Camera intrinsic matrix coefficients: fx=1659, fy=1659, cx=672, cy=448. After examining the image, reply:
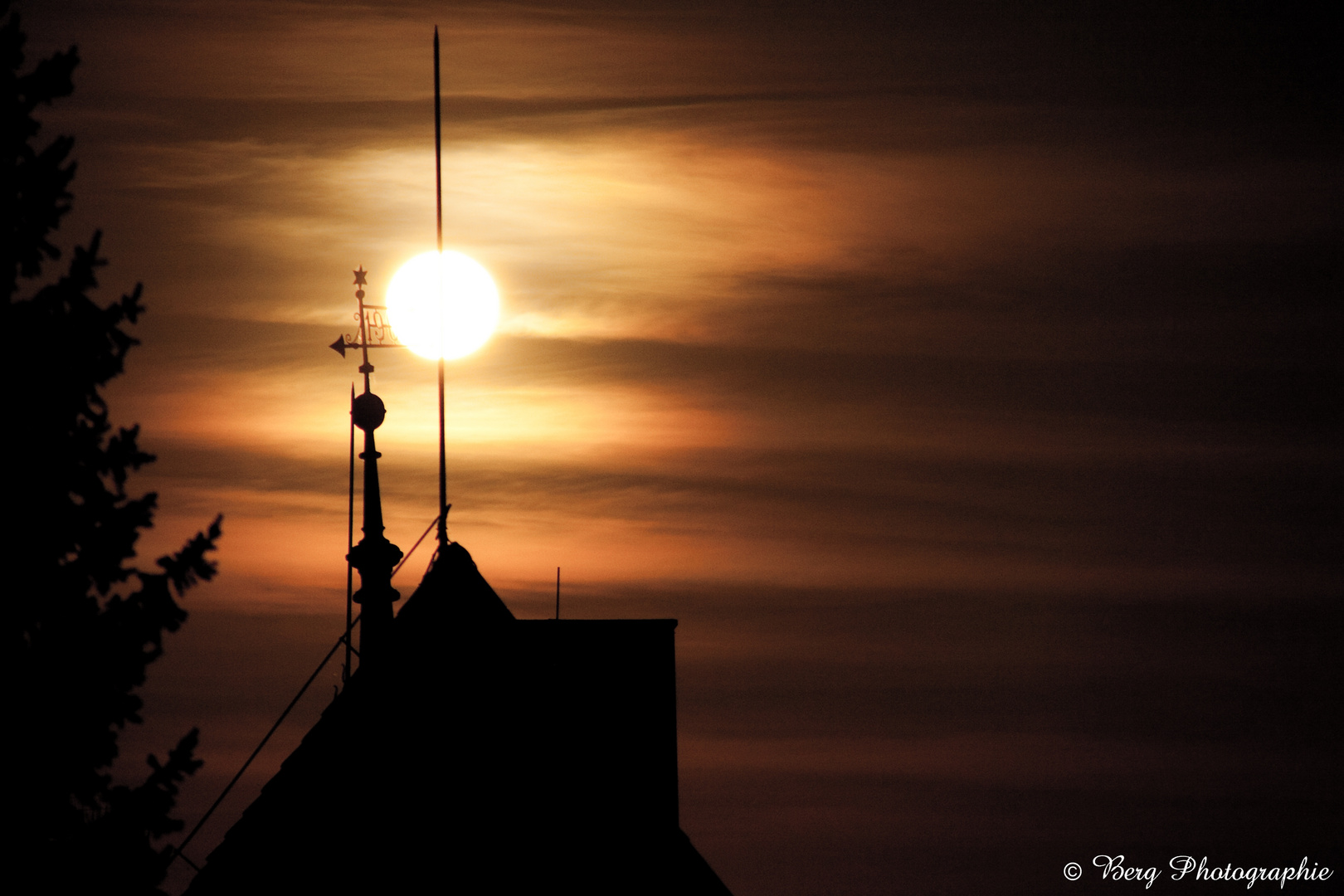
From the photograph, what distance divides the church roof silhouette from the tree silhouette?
129 inches

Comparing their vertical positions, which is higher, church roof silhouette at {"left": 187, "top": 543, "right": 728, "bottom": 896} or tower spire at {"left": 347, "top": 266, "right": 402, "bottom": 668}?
tower spire at {"left": 347, "top": 266, "right": 402, "bottom": 668}

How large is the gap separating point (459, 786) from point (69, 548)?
6.16m

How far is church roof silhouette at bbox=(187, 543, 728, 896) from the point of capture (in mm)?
21625

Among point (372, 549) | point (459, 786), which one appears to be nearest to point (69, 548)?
point (459, 786)

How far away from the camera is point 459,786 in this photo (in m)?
22.2

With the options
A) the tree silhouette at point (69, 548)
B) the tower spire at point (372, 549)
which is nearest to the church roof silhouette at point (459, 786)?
the tree silhouette at point (69, 548)

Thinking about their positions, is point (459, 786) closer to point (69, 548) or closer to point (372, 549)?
point (69, 548)

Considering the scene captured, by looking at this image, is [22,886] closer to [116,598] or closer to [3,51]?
[116,598]

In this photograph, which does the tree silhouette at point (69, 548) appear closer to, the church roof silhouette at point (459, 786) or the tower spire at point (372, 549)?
the church roof silhouette at point (459, 786)

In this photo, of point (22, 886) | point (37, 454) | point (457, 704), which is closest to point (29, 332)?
point (37, 454)

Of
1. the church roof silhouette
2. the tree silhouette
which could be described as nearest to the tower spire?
the church roof silhouette

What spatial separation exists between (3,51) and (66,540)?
5609mm

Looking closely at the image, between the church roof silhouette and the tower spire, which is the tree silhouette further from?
the tower spire

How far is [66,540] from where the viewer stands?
18.9 m
